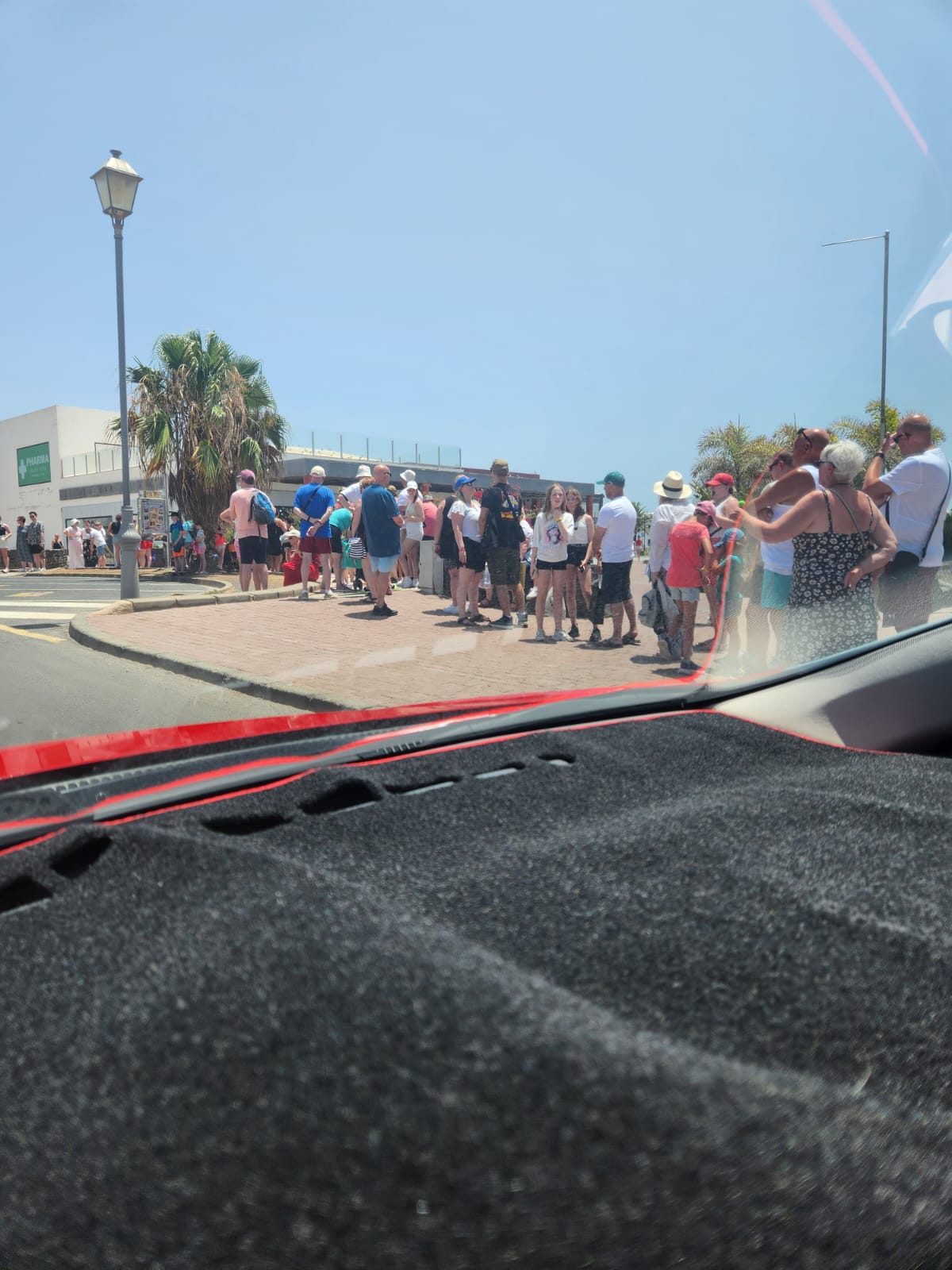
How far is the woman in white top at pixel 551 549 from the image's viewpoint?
138 inches

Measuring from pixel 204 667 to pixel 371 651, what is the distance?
0.78 m

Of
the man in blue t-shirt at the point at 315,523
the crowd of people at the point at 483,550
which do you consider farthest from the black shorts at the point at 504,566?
the man in blue t-shirt at the point at 315,523

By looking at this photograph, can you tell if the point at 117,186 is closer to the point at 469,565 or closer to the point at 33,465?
the point at 33,465

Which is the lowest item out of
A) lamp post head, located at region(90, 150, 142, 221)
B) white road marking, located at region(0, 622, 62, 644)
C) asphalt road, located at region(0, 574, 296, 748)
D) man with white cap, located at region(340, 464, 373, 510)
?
asphalt road, located at region(0, 574, 296, 748)

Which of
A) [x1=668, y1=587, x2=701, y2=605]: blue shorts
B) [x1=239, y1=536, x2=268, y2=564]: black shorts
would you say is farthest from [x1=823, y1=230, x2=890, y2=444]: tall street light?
[x1=239, y1=536, x2=268, y2=564]: black shorts

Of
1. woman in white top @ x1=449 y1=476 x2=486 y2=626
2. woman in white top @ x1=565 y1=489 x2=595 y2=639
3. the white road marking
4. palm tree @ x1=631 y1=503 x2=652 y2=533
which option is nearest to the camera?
palm tree @ x1=631 y1=503 x2=652 y2=533

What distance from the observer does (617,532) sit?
10.8 ft

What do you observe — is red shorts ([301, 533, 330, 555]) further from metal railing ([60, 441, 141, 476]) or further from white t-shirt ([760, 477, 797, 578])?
white t-shirt ([760, 477, 797, 578])

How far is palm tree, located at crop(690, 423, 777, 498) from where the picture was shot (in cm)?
212

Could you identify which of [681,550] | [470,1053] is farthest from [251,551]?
[470,1053]

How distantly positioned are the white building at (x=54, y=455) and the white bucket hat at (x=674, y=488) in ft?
6.17

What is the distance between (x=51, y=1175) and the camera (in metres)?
0.46

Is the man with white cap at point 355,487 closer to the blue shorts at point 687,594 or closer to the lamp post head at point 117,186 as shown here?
the blue shorts at point 687,594

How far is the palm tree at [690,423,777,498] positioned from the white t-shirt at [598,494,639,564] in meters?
0.90
